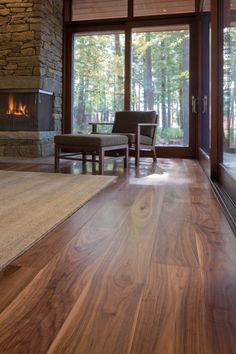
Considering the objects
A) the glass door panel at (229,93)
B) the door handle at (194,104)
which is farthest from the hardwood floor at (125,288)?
the door handle at (194,104)

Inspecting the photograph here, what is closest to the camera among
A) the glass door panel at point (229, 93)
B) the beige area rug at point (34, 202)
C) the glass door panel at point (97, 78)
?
the beige area rug at point (34, 202)

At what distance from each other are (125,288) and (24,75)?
4.79 m

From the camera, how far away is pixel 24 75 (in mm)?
5242

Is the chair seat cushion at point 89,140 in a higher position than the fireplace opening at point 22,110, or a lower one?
lower

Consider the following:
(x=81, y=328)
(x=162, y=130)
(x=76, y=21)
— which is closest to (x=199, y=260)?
(x=81, y=328)

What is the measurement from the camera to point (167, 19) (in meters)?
5.74

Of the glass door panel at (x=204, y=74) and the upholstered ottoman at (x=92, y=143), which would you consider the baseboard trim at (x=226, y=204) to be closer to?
the upholstered ottoman at (x=92, y=143)

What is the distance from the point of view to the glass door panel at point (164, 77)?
5.80m

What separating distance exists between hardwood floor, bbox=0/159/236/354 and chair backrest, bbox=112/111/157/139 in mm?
3092

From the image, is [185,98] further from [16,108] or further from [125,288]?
[125,288]

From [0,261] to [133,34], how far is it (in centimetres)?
545

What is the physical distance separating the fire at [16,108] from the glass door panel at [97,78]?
3.61 feet

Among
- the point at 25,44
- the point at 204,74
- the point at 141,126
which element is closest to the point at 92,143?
the point at 141,126

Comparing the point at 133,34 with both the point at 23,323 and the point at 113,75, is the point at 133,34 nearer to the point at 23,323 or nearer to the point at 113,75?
the point at 113,75
